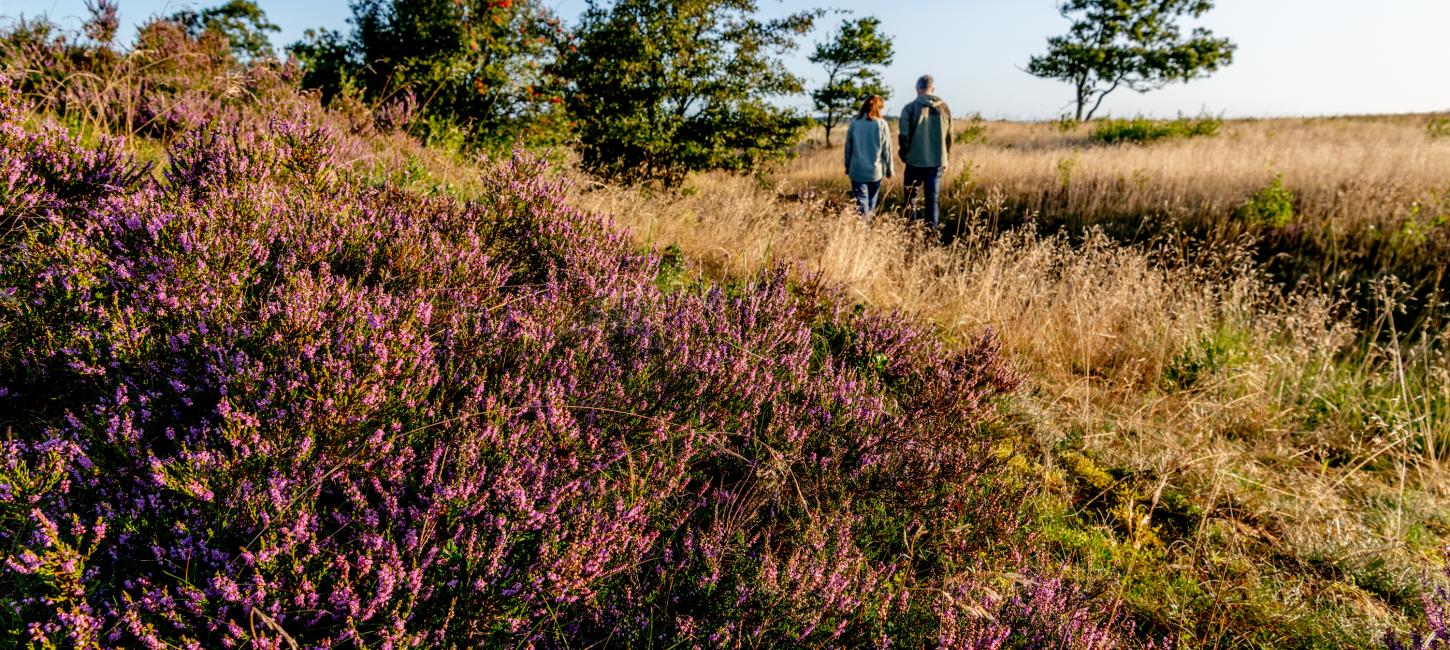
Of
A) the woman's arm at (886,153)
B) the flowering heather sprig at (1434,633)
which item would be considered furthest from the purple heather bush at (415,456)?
the woman's arm at (886,153)

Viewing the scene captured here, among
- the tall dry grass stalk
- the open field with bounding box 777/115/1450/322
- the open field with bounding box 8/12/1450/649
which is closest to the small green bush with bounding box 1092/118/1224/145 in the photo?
the open field with bounding box 777/115/1450/322

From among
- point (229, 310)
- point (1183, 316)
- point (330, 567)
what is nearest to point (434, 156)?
point (229, 310)

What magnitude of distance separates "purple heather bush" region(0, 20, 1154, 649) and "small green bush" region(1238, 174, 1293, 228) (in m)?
9.00

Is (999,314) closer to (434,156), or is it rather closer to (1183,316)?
(1183,316)

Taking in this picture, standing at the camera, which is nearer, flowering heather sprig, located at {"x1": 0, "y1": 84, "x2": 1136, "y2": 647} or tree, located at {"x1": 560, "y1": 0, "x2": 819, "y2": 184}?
flowering heather sprig, located at {"x1": 0, "y1": 84, "x2": 1136, "y2": 647}

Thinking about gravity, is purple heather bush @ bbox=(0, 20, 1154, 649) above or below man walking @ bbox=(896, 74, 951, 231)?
below

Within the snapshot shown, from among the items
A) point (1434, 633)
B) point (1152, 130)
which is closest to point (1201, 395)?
point (1434, 633)

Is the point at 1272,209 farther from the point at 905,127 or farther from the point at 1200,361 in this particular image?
the point at 1200,361

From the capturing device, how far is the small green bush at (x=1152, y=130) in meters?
22.6

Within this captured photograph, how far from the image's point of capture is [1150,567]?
7.84 feet

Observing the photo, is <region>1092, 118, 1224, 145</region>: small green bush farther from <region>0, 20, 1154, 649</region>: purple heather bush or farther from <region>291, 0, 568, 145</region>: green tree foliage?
<region>0, 20, 1154, 649</region>: purple heather bush

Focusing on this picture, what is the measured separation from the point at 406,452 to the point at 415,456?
8cm

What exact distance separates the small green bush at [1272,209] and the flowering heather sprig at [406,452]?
9.00m

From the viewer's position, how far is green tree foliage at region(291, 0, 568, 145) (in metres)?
8.22
